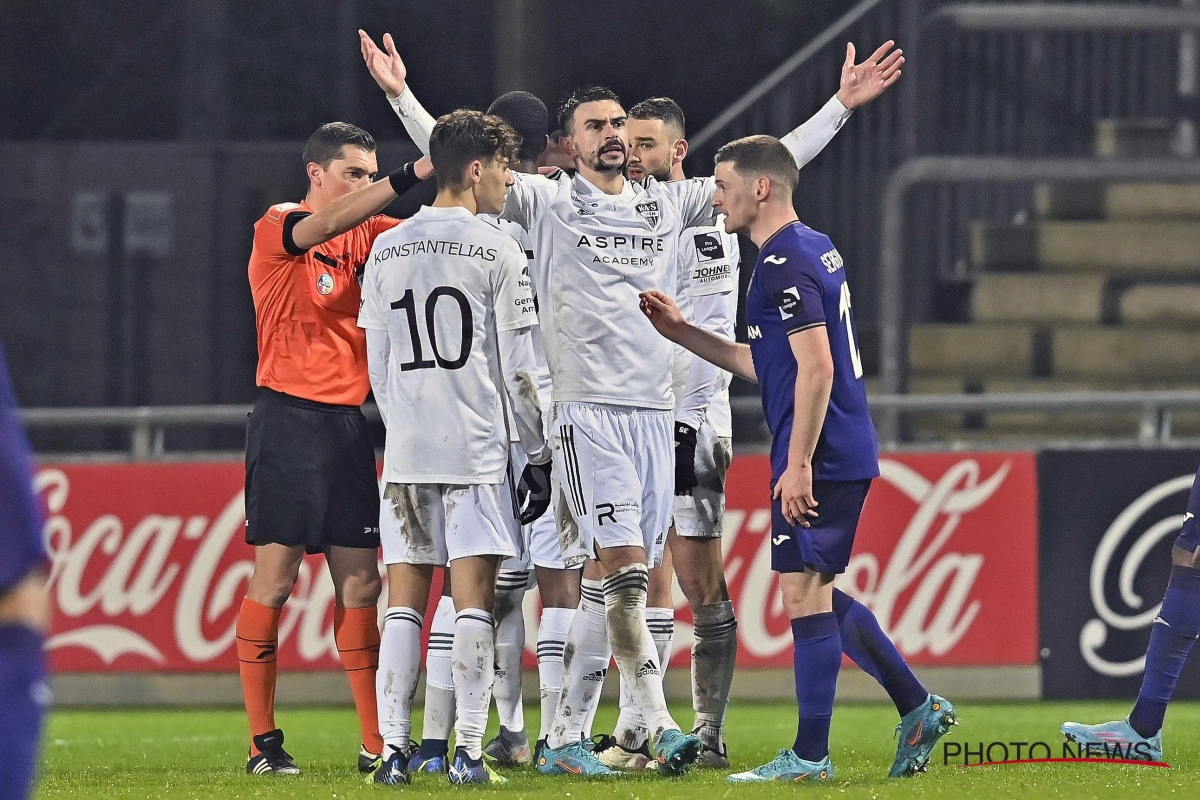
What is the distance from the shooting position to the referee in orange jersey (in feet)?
20.3

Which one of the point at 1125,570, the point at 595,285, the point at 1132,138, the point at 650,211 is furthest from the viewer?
the point at 1132,138

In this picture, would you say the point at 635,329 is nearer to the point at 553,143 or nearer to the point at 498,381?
the point at 498,381

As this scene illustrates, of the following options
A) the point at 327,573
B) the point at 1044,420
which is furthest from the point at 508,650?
the point at 1044,420

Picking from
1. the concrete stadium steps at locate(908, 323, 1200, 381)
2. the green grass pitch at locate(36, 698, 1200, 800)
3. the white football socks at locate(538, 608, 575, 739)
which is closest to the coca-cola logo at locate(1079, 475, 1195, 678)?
the green grass pitch at locate(36, 698, 1200, 800)

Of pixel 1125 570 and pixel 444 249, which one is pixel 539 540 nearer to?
pixel 444 249

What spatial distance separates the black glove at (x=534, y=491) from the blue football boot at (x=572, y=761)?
71cm

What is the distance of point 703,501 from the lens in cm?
618

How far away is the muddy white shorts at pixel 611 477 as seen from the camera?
563 cm

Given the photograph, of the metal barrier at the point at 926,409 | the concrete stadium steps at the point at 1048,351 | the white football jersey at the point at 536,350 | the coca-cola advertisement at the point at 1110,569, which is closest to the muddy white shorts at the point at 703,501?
the white football jersey at the point at 536,350

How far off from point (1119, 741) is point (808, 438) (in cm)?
166

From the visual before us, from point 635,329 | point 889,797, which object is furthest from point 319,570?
point 889,797

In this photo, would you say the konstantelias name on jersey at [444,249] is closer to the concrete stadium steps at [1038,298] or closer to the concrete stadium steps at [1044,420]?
the concrete stadium steps at [1044,420]

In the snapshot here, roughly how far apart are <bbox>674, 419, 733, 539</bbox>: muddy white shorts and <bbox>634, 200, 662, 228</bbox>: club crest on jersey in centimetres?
79

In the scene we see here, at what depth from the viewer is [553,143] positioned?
6.72 m
